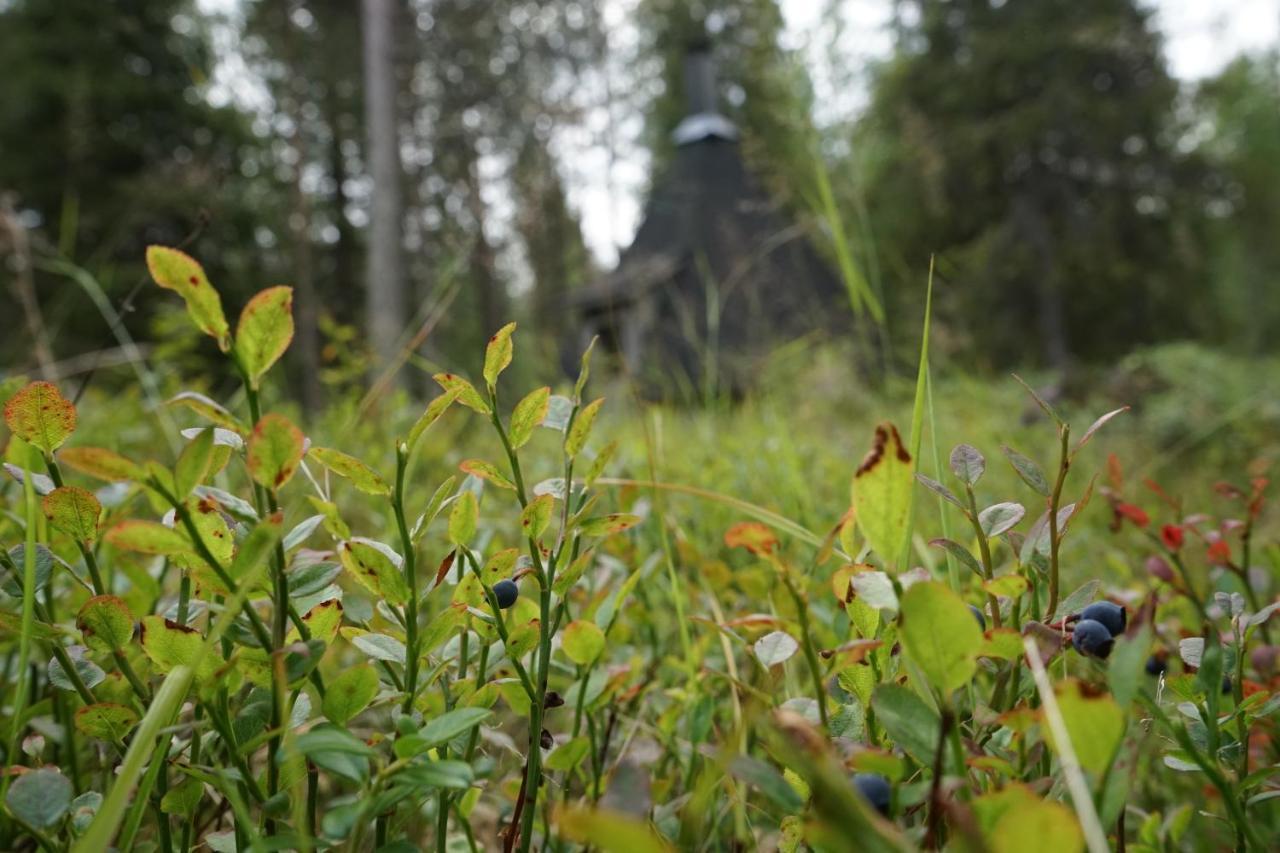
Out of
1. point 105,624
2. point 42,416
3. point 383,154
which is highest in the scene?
point 383,154

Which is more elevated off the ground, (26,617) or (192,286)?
(192,286)

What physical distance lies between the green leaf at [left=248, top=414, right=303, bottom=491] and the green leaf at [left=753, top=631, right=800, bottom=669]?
0.82 feet

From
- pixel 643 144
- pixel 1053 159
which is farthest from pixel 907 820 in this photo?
pixel 643 144

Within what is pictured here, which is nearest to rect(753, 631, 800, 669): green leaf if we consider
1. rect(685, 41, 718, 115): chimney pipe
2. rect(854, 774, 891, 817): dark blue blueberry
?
rect(854, 774, 891, 817): dark blue blueberry

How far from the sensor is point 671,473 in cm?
165

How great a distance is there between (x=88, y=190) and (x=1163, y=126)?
1543 cm

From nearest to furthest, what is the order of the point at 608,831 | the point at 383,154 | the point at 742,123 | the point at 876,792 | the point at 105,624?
the point at 608,831 < the point at 876,792 < the point at 105,624 < the point at 383,154 < the point at 742,123

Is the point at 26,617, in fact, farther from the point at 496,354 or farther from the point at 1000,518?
the point at 1000,518

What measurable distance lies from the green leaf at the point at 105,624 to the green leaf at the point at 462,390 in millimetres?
194

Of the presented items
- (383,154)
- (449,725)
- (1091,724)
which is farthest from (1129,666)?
(383,154)

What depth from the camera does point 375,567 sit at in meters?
0.39

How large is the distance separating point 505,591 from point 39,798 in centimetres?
22

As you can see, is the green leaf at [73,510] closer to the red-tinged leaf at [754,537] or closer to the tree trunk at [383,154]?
the red-tinged leaf at [754,537]

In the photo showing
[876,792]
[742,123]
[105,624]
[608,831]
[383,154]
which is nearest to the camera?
[608,831]
